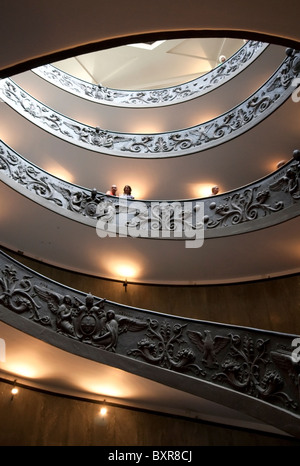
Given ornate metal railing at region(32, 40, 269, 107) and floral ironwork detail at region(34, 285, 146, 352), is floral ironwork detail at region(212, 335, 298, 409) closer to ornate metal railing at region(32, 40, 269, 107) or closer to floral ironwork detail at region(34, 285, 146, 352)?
floral ironwork detail at region(34, 285, 146, 352)

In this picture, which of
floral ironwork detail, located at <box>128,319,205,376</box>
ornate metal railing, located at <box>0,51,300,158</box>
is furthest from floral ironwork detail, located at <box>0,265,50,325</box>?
ornate metal railing, located at <box>0,51,300,158</box>

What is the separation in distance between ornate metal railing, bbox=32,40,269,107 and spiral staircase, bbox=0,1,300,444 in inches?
2.8

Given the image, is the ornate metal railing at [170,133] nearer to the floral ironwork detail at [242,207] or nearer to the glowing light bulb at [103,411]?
the floral ironwork detail at [242,207]

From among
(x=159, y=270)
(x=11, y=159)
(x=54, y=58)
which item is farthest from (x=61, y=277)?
(x=54, y=58)

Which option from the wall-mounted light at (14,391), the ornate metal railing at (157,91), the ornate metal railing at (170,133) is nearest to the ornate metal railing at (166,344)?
the wall-mounted light at (14,391)

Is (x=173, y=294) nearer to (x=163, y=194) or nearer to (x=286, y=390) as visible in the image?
(x=163, y=194)

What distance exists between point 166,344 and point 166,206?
4628 millimetres

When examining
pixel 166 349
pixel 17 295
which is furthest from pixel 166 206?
pixel 17 295

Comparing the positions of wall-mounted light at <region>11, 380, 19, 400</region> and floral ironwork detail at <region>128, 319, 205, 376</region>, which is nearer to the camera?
floral ironwork detail at <region>128, 319, 205, 376</region>

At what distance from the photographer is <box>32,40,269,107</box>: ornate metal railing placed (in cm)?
1347

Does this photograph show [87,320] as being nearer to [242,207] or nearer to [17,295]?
[17,295]

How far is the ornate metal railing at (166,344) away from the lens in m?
5.96

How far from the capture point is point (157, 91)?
15.3 m
